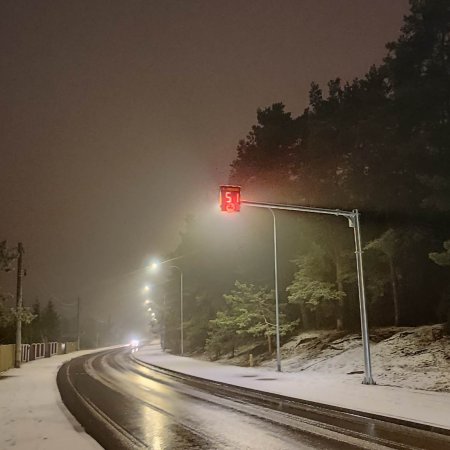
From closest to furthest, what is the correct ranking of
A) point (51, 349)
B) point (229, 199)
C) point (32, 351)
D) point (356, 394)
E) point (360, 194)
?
point (229, 199) < point (356, 394) < point (360, 194) < point (32, 351) < point (51, 349)

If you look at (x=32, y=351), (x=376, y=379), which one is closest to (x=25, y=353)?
(x=32, y=351)

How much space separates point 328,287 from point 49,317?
74453 mm

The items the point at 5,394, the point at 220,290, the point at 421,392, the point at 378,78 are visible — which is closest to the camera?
the point at 421,392

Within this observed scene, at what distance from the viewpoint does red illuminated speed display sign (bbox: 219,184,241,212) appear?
17.3m

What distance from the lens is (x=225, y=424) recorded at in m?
12.6

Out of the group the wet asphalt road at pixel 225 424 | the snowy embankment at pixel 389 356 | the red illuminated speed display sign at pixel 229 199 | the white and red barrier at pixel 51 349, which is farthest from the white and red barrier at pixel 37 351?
the red illuminated speed display sign at pixel 229 199

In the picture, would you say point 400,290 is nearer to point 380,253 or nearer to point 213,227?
point 380,253

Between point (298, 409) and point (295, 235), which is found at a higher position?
point (295, 235)

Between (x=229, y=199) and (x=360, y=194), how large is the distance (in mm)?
15430

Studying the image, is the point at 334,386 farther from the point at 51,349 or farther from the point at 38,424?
the point at 51,349

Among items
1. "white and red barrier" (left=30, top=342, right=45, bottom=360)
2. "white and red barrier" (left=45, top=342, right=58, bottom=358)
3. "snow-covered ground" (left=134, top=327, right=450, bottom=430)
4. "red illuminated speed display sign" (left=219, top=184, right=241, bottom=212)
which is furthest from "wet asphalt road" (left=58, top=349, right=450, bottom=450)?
"white and red barrier" (left=45, top=342, right=58, bottom=358)

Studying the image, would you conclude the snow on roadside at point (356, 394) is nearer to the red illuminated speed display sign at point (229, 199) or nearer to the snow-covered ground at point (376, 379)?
the snow-covered ground at point (376, 379)

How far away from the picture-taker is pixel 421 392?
17922 millimetres

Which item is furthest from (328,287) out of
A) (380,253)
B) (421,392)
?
(421,392)
